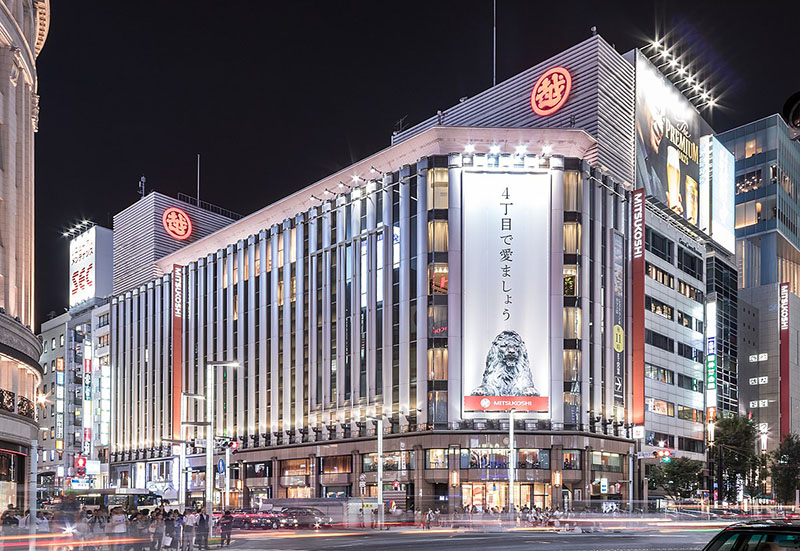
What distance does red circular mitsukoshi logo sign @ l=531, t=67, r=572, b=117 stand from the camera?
7769cm

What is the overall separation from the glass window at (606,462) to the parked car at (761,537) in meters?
62.1

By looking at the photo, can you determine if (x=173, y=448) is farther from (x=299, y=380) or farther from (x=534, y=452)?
(x=534, y=452)

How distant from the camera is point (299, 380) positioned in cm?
8362

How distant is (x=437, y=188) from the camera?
7250 centimetres

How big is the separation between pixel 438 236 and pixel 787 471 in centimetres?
4614

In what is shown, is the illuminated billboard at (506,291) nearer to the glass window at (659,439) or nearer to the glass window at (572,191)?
the glass window at (572,191)

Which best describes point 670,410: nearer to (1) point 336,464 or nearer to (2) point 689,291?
(2) point 689,291

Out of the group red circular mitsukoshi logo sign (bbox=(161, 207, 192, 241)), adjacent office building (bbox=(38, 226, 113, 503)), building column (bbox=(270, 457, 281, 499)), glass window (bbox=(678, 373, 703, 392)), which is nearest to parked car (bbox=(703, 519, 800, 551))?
building column (bbox=(270, 457, 281, 499))

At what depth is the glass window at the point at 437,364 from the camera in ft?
231

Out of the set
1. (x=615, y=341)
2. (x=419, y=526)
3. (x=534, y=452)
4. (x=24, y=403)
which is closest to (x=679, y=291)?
(x=615, y=341)

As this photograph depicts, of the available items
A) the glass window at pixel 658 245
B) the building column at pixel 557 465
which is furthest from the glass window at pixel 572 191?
the building column at pixel 557 465

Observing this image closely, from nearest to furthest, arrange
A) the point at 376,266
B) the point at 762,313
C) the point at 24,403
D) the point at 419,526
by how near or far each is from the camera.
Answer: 1. the point at 24,403
2. the point at 419,526
3. the point at 376,266
4. the point at 762,313

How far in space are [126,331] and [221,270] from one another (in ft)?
79.2

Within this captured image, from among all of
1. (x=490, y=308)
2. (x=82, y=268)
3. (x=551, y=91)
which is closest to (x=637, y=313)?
(x=490, y=308)
